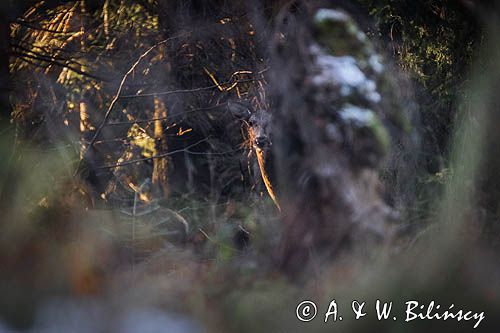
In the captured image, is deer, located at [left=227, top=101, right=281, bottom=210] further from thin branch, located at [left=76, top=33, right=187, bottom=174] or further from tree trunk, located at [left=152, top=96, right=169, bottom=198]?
thin branch, located at [left=76, top=33, right=187, bottom=174]

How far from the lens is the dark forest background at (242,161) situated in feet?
13.3

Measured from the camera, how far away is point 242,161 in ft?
14.9

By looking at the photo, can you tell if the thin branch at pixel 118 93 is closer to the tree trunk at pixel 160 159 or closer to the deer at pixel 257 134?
the tree trunk at pixel 160 159

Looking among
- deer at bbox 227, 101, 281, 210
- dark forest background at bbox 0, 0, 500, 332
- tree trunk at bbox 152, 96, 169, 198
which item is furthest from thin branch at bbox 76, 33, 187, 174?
deer at bbox 227, 101, 281, 210

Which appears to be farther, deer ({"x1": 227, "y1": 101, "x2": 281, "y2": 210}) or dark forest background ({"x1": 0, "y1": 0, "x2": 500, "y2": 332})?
deer ({"x1": 227, "y1": 101, "x2": 281, "y2": 210})

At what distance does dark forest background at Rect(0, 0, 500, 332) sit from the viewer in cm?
406

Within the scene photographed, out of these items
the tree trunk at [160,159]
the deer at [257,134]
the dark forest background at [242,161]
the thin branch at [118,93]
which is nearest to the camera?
the dark forest background at [242,161]

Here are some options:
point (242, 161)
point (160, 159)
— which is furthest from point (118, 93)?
point (242, 161)

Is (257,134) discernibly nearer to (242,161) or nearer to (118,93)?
(242,161)

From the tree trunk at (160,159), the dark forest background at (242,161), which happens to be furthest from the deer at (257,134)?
the tree trunk at (160,159)

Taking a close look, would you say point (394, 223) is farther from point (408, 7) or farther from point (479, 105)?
point (408, 7)

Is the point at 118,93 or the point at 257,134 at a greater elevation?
the point at 257,134

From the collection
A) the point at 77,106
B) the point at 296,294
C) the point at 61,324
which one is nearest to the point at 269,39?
the point at 77,106

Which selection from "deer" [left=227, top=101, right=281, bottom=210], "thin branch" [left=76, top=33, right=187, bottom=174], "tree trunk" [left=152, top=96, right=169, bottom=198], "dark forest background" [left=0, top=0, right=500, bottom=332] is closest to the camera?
"dark forest background" [left=0, top=0, right=500, bottom=332]
